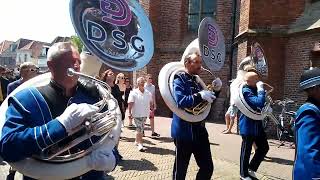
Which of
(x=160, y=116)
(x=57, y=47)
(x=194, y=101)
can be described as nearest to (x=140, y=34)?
(x=194, y=101)

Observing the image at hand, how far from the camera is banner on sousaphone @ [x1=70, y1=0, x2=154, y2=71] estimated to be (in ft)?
11.2

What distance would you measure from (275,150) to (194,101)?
5213mm

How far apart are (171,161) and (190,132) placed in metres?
2.95

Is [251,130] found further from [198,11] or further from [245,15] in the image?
[198,11]

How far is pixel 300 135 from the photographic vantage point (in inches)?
109

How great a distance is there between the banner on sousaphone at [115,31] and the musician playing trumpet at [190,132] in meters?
0.56

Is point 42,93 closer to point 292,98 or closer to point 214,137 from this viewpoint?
point 214,137

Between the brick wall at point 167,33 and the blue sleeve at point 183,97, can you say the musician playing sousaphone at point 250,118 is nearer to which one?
the blue sleeve at point 183,97

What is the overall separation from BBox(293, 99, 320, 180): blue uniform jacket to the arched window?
1275 cm

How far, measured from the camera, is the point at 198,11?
1551 cm

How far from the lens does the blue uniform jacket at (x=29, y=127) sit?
2104mm

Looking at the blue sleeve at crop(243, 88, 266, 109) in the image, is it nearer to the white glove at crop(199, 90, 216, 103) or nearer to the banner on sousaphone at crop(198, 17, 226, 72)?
the banner on sousaphone at crop(198, 17, 226, 72)

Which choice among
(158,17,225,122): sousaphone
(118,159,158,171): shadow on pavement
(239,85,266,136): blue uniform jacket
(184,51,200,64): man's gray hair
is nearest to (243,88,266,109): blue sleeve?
(239,85,266,136): blue uniform jacket

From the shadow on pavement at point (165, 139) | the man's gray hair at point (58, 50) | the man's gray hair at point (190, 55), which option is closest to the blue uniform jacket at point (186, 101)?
the man's gray hair at point (190, 55)
